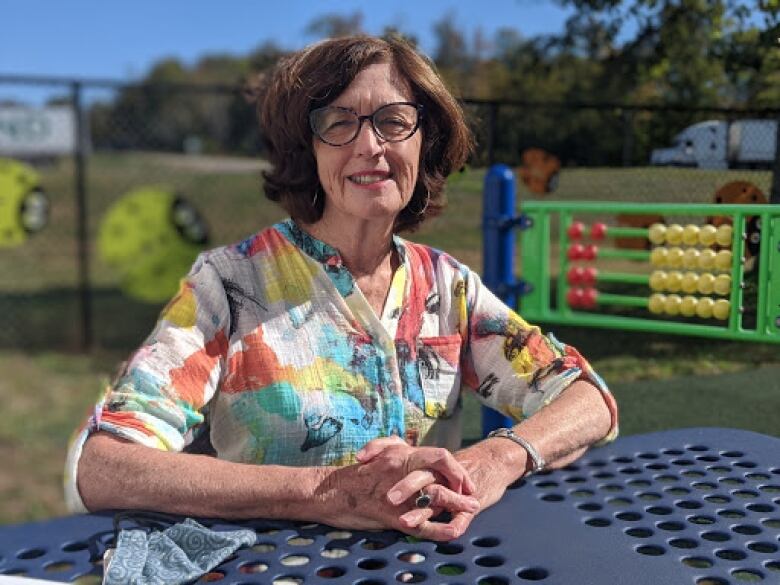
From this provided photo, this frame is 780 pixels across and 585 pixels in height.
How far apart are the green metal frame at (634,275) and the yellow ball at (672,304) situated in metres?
0.02

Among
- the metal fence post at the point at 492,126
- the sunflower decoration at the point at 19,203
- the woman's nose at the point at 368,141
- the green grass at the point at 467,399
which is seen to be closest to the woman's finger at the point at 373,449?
the woman's nose at the point at 368,141

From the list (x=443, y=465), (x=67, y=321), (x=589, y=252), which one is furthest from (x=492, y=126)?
(x=67, y=321)

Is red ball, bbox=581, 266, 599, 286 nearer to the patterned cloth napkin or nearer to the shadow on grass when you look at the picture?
the patterned cloth napkin

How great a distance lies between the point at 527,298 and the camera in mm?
2135

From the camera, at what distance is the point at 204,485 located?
135 cm

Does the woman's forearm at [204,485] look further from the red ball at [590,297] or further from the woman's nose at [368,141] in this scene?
the red ball at [590,297]

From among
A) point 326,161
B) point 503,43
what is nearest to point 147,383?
point 326,161

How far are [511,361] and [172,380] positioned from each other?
678 mm

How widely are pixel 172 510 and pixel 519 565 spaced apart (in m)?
0.54

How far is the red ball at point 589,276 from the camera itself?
202 cm

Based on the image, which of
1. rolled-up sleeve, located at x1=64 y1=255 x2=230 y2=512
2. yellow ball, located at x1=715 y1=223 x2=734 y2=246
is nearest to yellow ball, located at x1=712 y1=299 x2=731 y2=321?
yellow ball, located at x1=715 y1=223 x2=734 y2=246

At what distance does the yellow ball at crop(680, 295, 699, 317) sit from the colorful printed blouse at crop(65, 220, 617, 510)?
0.77 feet

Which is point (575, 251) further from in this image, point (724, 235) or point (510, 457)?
point (510, 457)

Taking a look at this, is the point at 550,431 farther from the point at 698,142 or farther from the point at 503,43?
the point at 503,43
